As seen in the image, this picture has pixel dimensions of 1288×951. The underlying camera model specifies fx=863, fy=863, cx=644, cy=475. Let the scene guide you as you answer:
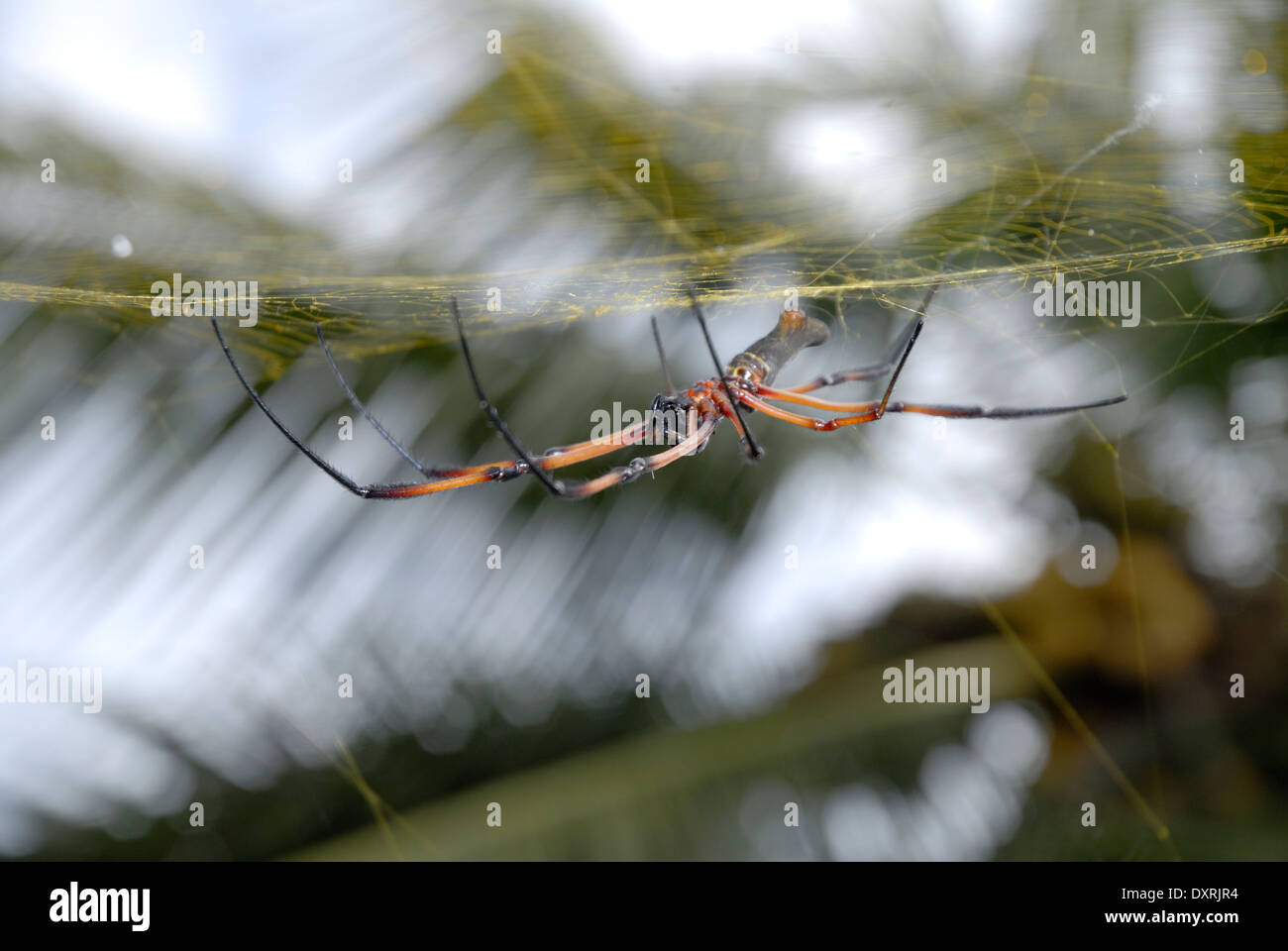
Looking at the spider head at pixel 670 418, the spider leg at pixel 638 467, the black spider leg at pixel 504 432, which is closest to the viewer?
the black spider leg at pixel 504 432

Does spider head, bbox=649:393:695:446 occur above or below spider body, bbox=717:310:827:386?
below

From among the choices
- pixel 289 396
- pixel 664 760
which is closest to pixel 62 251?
pixel 289 396

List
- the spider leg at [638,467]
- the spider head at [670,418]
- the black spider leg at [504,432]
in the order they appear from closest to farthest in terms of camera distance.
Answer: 1. the black spider leg at [504,432]
2. the spider leg at [638,467]
3. the spider head at [670,418]

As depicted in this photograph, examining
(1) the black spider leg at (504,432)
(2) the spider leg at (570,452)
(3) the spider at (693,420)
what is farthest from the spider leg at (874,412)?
(1) the black spider leg at (504,432)

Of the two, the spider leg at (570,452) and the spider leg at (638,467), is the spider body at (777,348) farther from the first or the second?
the spider leg at (570,452)

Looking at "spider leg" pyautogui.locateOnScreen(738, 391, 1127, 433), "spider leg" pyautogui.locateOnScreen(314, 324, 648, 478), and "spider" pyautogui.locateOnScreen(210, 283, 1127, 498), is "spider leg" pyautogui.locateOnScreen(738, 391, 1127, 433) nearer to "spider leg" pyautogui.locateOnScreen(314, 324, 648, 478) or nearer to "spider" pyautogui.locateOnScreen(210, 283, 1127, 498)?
"spider" pyautogui.locateOnScreen(210, 283, 1127, 498)

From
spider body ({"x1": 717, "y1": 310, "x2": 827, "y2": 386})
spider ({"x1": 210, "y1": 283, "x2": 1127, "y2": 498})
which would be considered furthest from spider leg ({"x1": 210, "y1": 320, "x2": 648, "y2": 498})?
spider body ({"x1": 717, "y1": 310, "x2": 827, "y2": 386})

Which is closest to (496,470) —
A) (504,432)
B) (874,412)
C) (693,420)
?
(504,432)

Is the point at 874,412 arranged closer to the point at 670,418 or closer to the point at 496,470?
the point at 670,418
